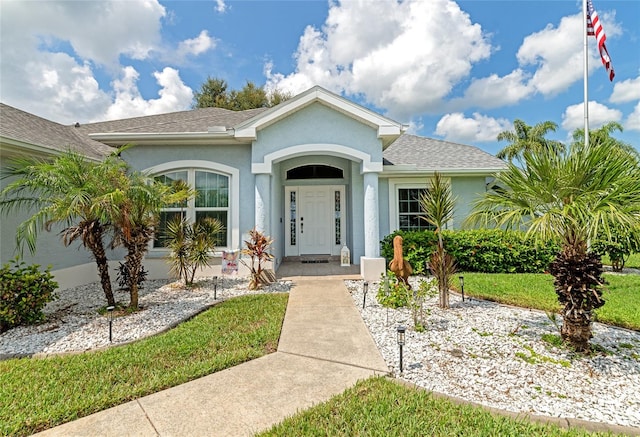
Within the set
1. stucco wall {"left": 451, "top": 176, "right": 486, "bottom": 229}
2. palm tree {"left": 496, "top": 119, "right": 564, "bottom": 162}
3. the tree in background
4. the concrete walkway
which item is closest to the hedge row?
stucco wall {"left": 451, "top": 176, "right": 486, "bottom": 229}

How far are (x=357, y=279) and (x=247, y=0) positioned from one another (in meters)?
9.71

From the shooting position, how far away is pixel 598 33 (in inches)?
407

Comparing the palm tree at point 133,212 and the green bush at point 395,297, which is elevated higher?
the palm tree at point 133,212

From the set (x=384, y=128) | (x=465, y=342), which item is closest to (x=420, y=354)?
(x=465, y=342)

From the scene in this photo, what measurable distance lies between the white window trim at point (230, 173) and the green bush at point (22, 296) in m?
4.07

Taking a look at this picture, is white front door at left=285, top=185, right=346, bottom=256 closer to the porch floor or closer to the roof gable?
the porch floor

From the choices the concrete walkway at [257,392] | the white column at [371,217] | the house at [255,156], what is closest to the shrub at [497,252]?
the house at [255,156]

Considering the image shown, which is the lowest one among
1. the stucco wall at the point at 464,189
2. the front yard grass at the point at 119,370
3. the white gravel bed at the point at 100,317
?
the front yard grass at the point at 119,370

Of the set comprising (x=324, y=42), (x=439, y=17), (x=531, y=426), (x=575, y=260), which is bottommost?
(x=531, y=426)

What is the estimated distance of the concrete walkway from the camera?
2.89 metres

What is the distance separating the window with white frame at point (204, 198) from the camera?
386 inches

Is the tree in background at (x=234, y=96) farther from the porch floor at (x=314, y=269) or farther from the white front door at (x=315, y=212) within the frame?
the porch floor at (x=314, y=269)

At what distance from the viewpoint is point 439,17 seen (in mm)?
11938

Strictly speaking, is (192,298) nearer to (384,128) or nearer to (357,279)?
(357,279)
